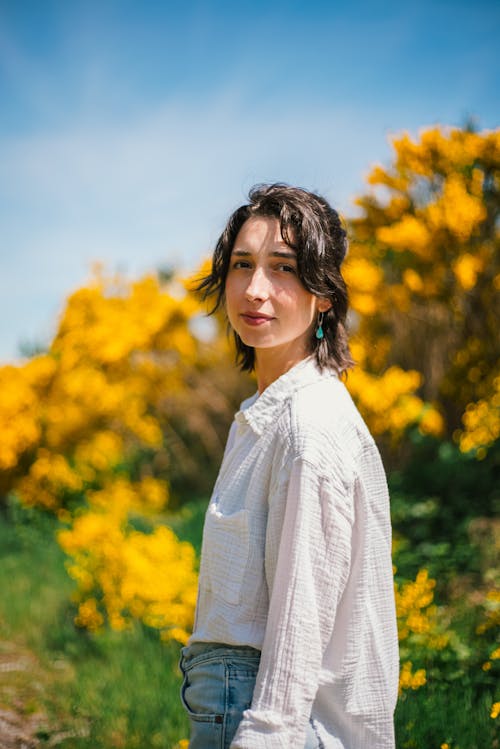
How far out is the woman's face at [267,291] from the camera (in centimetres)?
137

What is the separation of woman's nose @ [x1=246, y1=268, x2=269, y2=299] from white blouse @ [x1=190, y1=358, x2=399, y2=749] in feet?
0.56

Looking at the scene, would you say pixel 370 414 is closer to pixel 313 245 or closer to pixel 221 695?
pixel 313 245

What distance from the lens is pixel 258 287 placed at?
136cm

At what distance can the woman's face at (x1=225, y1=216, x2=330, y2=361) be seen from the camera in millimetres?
1373

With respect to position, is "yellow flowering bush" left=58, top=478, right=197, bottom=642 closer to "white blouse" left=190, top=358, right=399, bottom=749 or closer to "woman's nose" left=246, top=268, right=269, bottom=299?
"white blouse" left=190, top=358, right=399, bottom=749

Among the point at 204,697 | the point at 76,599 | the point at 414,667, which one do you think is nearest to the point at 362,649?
the point at 204,697

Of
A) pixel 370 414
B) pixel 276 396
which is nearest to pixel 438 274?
pixel 370 414

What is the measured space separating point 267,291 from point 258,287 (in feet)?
0.07

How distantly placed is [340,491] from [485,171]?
172 inches

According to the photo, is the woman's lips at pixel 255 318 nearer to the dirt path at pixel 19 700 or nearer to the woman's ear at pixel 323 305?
the woman's ear at pixel 323 305

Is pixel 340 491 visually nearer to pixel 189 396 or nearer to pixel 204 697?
pixel 204 697

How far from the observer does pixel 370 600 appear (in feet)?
3.98

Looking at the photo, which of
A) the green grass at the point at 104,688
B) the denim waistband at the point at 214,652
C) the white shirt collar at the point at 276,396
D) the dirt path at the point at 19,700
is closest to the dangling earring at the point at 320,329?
the white shirt collar at the point at 276,396

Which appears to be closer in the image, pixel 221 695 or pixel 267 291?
pixel 221 695
